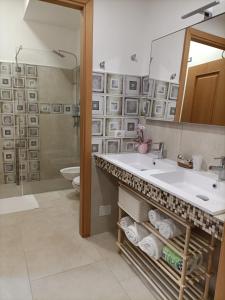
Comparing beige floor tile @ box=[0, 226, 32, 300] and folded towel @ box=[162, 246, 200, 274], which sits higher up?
folded towel @ box=[162, 246, 200, 274]

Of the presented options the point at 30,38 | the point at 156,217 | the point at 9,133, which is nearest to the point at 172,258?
the point at 156,217

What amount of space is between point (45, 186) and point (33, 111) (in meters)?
1.13

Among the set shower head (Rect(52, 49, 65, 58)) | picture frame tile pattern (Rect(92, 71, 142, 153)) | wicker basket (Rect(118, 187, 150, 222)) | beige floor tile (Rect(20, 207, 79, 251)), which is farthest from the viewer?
shower head (Rect(52, 49, 65, 58))

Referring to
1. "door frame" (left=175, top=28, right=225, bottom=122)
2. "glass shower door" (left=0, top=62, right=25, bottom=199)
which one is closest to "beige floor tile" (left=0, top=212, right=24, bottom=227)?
"glass shower door" (left=0, top=62, right=25, bottom=199)

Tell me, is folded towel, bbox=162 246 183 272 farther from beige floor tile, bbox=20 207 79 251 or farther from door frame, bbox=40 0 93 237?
beige floor tile, bbox=20 207 79 251

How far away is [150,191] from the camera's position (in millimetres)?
1397

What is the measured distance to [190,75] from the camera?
170 centimetres

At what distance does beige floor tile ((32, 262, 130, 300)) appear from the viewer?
1.55 metres

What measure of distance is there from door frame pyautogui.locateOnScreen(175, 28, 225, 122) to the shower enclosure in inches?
74.2

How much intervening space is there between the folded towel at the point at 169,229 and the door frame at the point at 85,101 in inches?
35.7

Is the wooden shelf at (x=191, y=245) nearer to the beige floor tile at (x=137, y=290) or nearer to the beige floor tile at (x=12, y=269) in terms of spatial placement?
the beige floor tile at (x=137, y=290)

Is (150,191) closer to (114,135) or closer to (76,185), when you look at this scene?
(114,135)

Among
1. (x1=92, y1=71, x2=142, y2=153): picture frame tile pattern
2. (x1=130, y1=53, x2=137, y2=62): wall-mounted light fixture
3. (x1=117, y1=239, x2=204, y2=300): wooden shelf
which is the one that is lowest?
(x1=117, y1=239, x2=204, y2=300): wooden shelf

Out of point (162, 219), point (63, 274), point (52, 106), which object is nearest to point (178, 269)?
point (162, 219)
